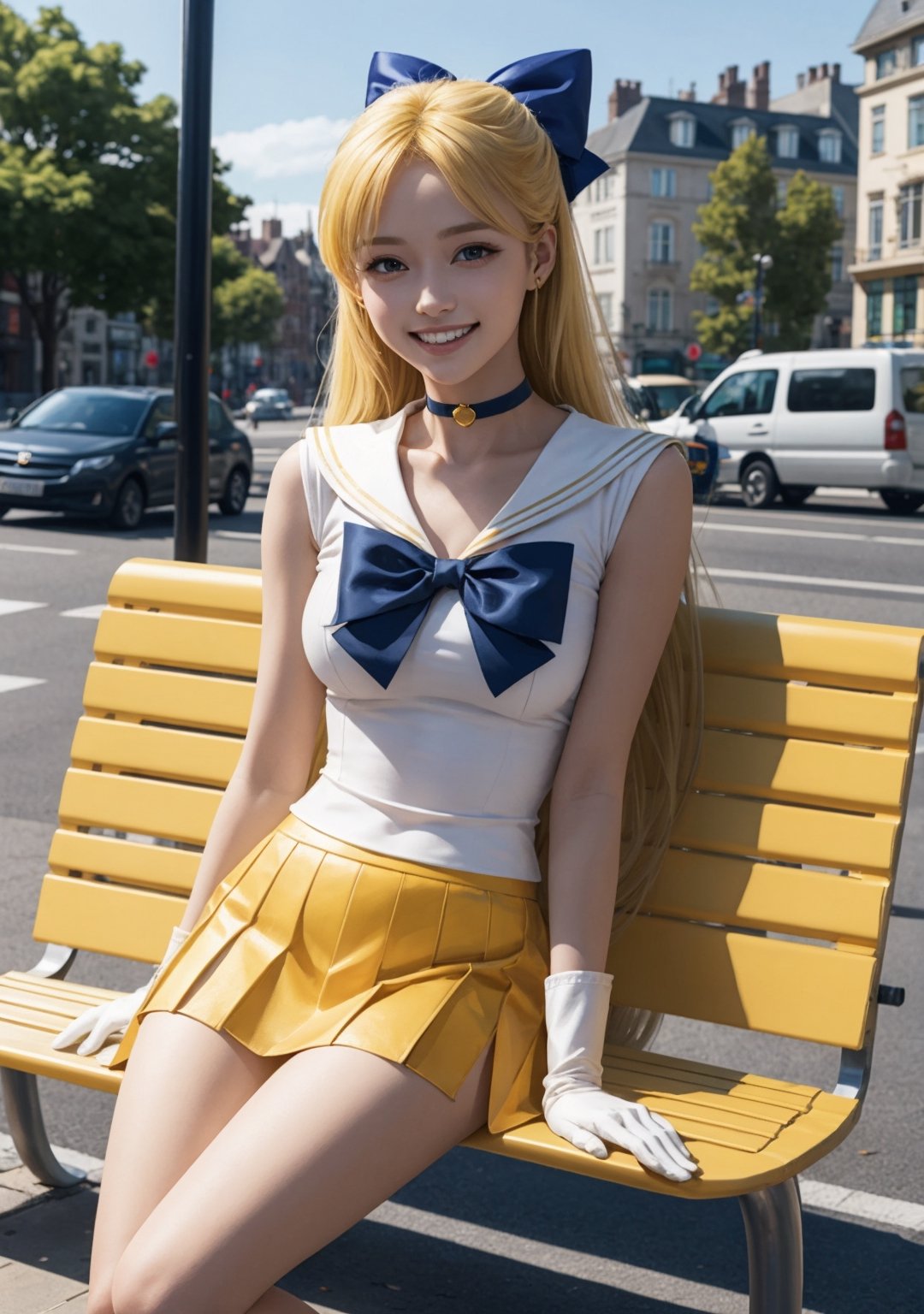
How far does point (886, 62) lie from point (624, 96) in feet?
106

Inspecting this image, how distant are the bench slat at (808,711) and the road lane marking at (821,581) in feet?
34.1

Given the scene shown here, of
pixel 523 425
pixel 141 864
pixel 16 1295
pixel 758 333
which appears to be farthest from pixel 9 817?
pixel 758 333

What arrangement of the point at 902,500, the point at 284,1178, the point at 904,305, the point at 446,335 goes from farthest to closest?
the point at 904,305
the point at 902,500
the point at 446,335
the point at 284,1178

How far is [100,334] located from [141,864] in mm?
91287

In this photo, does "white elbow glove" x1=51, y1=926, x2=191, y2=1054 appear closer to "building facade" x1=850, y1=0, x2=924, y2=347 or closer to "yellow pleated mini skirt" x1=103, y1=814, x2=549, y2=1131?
"yellow pleated mini skirt" x1=103, y1=814, x2=549, y2=1131

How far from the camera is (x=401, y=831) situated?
2.42m

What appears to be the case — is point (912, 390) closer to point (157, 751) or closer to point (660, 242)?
point (157, 751)

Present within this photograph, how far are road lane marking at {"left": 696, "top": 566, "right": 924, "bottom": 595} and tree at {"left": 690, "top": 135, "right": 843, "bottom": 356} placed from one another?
5313cm

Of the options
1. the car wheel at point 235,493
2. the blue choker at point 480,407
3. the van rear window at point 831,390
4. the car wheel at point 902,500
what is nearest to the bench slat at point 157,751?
the blue choker at point 480,407

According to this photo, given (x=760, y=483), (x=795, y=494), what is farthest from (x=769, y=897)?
(x=795, y=494)

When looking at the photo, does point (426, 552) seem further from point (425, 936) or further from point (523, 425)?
point (425, 936)

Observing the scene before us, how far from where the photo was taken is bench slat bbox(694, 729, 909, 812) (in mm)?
2682

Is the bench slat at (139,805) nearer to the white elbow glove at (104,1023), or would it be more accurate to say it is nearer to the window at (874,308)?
the white elbow glove at (104,1023)

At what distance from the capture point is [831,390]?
69.0 feet
